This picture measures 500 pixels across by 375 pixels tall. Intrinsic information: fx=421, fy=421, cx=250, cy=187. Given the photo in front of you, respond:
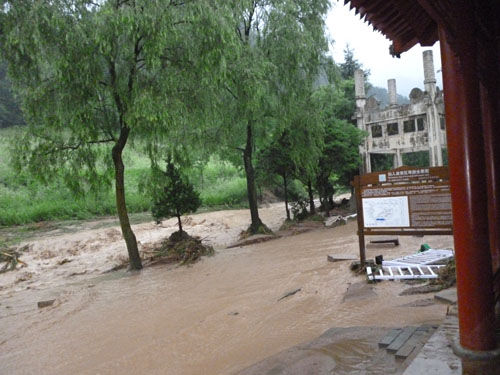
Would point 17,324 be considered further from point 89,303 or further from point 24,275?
point 24,275

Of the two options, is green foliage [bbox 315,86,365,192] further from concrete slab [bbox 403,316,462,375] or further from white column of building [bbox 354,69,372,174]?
concrete slab [bbox 403,316,462,375]

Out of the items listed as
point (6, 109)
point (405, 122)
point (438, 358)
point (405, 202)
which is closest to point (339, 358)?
point (438, 358)

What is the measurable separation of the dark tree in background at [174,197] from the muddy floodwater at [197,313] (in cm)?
287

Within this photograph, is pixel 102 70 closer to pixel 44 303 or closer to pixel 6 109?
pixel 44 303

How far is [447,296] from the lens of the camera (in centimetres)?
524

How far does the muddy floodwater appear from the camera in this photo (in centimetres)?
546

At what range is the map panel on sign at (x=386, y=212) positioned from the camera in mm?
6668

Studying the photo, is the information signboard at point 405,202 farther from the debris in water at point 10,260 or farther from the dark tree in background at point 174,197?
the debris in water at point 10,260

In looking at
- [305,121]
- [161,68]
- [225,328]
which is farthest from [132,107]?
[305,121]

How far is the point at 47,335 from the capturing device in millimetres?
7676

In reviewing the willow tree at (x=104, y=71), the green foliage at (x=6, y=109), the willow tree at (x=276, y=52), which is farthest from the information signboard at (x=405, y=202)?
the green foliage at (x=6, y=109)

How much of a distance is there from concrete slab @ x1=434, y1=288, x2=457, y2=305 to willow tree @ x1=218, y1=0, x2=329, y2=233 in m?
9.79

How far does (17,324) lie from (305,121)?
1195 centimetres

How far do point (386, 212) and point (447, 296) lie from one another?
1.93 metres
